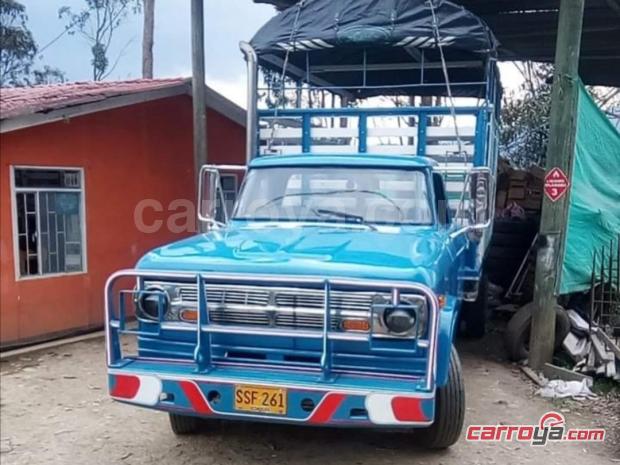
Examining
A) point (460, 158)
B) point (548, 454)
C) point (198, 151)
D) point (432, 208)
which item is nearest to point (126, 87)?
point (198, 151)

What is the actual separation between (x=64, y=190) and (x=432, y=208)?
16.5ft

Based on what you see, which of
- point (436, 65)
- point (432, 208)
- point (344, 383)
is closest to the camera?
point (344, 383)

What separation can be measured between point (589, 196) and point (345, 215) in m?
3.53

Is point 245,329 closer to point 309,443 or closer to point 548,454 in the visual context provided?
point 309,443

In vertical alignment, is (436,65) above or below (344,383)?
above

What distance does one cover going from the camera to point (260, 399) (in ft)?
11.4

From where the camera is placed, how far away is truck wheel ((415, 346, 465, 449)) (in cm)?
410

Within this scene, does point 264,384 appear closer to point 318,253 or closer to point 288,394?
point 288,394

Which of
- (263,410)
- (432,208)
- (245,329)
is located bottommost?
(263,410)

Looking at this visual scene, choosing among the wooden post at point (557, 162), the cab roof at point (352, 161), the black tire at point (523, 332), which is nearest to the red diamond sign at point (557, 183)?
the wooden post at point (557, 162)

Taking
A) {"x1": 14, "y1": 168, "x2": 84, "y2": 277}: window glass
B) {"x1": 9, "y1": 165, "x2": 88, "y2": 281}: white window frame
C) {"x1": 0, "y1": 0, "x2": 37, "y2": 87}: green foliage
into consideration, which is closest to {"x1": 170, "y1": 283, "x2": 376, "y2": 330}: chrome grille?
{"x1": 9, "y1": 165, "x2": 88, "y2": 281}: white window frame

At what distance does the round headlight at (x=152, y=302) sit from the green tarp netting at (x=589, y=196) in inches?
177

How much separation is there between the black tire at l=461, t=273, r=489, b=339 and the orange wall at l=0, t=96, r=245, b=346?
4439 millimetres

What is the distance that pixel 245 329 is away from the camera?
362 centimetres
